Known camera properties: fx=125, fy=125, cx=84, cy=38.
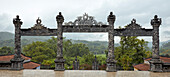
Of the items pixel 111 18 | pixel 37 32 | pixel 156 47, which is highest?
pixel 111 18

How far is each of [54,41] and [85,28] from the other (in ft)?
136

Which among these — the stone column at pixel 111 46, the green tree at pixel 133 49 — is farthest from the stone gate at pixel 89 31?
the green tree at pixel 133 49

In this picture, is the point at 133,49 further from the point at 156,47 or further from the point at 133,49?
the point at 156,47

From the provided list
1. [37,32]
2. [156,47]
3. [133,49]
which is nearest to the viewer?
[156,47]

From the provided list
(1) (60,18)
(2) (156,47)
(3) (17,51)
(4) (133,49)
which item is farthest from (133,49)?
(3) (17,51)

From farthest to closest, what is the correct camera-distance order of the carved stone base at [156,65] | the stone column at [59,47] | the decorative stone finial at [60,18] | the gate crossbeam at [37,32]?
the gate crossbeam at [37,32] < the decorative stone finial at [60,18] < the stone column at [59,47] < the carved stone base at [156,65]

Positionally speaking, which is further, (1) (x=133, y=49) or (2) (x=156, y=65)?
(1) (x=133, y=49)

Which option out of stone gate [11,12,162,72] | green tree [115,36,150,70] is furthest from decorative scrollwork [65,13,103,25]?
green tree [115,36,150,70]

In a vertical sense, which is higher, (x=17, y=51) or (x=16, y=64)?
(x=17, y=51)

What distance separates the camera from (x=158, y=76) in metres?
7.19

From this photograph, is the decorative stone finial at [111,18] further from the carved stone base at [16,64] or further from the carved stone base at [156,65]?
the carved stone base at [16,64]

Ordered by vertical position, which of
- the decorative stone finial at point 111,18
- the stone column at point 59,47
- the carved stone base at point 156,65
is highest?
the decorative stone finial at point 111,18

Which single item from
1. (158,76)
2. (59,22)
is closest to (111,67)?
(158,76)

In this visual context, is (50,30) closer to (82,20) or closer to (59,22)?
(59,22)
